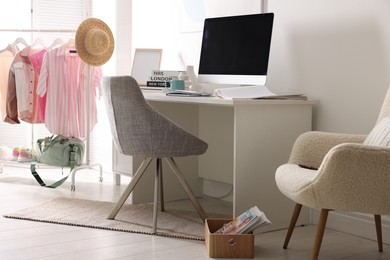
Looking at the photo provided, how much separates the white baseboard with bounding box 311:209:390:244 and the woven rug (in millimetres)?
690

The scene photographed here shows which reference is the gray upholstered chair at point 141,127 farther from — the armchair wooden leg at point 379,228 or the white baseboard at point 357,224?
the armchair wooden leg at point 379,228

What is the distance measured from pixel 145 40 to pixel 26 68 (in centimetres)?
91

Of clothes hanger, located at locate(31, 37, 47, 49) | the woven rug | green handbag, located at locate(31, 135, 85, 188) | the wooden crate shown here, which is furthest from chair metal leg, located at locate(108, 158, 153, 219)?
clothes hanger, located at locate(31, 37, 47, 49)

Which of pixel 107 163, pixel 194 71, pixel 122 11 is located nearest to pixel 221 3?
pixel 194 71

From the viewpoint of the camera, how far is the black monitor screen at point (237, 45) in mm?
3504

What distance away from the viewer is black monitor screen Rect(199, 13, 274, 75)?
3.50m

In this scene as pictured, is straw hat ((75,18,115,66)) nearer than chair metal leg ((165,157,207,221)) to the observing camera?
No

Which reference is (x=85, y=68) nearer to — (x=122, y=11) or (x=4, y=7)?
(x=122, y=11)

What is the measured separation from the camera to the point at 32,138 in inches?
199

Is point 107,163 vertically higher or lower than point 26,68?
lower

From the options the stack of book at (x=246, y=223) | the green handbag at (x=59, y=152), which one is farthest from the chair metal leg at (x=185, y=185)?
the green handbag at (x=59, y=152)

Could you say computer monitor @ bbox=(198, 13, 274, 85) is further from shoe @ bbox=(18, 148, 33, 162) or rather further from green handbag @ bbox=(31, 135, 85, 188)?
shoe @ bbox=(18, 148, 33, 162)

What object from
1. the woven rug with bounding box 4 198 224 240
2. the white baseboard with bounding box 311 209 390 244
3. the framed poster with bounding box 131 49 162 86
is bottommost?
the woven rug with bounding box 4 198 224 240

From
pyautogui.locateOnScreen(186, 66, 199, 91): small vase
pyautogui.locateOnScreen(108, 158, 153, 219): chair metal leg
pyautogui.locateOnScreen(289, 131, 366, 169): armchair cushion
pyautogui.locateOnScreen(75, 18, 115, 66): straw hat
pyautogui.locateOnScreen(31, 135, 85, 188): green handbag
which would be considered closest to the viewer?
pyautogui.locateOnScreen(289, 131, 366, 169): armchair cushion
